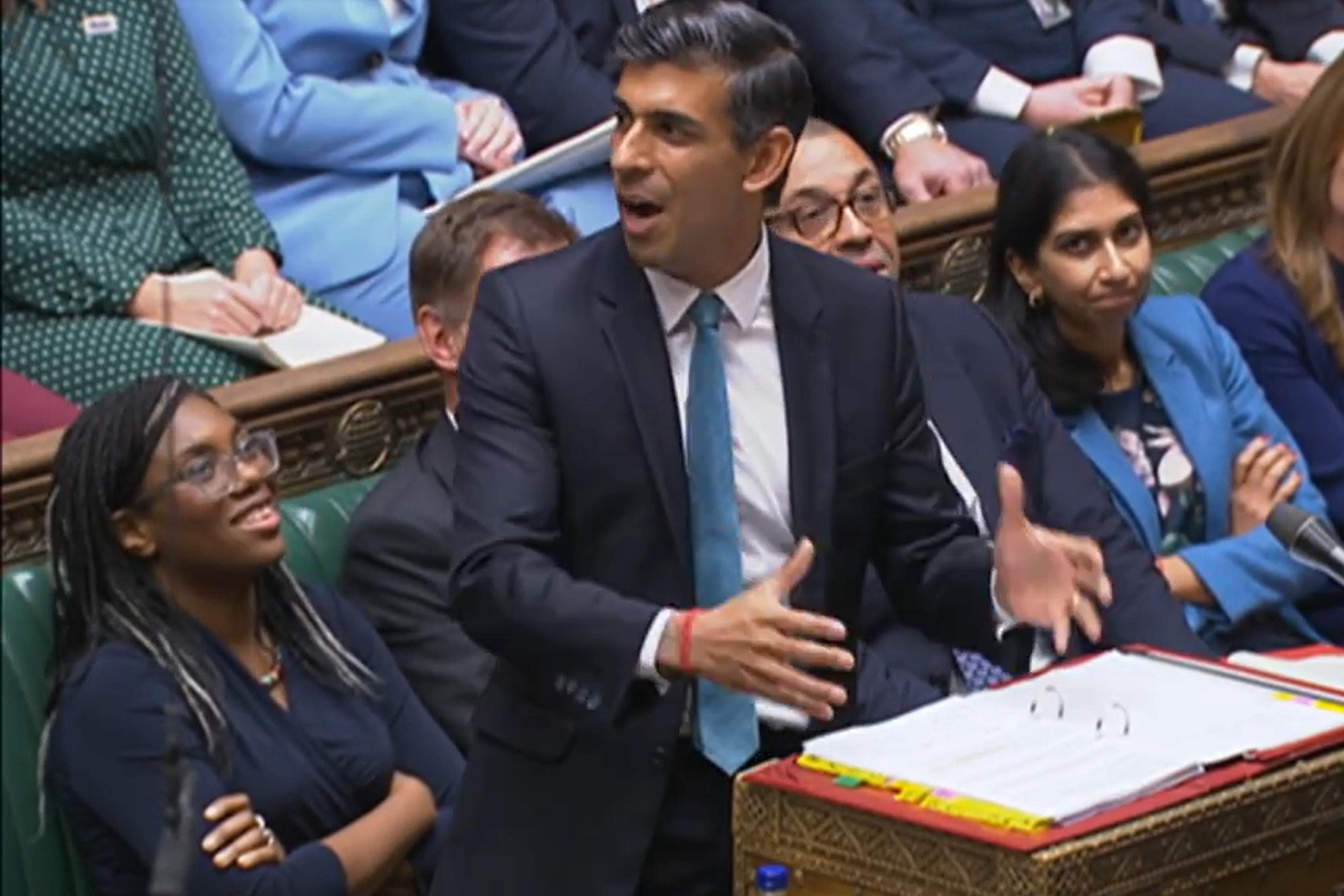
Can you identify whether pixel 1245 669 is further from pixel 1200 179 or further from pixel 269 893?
pixel 1200 179

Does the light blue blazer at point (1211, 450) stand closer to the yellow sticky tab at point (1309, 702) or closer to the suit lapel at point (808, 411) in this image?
the yellow sticky tab at point (1309, 702)

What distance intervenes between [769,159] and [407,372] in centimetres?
123

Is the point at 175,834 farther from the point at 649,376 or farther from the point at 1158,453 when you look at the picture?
the point at 1158,453

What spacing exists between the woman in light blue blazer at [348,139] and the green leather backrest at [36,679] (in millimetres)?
453

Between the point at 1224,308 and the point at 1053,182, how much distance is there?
494 mm

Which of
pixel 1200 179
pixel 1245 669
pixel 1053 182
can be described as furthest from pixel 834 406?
pixel 1200 179

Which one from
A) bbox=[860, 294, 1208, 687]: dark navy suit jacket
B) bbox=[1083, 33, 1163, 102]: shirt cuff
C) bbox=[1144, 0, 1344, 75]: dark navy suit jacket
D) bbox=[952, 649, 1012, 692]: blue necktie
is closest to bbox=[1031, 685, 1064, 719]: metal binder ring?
bbox=[860, 294, 1208, 687]: dark navy suit jacket

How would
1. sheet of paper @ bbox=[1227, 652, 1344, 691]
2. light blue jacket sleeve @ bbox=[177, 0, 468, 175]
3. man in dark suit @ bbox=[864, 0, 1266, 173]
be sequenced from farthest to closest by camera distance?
man in dark suit @ bbox=[864, 0, 1266, 173]
light blue jacket sleeve @ bbox=[177, 0, 468, 175]
sheet of paper @ bbox=[1227, 652, 1344, 691]

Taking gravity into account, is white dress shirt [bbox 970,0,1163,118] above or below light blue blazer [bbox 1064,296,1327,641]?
below

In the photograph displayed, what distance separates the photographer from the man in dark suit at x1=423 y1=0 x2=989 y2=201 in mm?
4773

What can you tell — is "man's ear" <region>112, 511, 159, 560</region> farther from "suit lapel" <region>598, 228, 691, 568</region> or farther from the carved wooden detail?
"suit lapel" <region>598, 228, 691, 568</region>

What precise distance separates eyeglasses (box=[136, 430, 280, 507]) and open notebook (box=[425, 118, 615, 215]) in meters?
0.96

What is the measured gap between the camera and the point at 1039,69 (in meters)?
5.50

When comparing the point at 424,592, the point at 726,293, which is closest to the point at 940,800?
the point at 726,293
